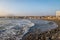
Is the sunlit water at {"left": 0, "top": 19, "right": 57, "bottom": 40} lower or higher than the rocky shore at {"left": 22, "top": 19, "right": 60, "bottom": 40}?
higher

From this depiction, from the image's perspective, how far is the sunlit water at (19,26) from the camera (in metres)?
3.85

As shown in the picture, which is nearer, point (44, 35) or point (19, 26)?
point (44, 35)

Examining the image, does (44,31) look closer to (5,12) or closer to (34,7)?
(34,7)

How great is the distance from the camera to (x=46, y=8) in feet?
13.3

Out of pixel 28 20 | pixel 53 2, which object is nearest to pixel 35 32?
pixel 28 20

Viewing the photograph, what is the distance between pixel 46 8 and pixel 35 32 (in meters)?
0.76

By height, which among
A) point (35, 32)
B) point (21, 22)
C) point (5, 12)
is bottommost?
point (35, 32)

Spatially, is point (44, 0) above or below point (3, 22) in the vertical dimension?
above

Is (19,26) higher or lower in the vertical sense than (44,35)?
higher

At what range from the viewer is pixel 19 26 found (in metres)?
3.98

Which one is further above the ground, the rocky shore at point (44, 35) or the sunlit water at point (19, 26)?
the sunlit water at point (19, 26)

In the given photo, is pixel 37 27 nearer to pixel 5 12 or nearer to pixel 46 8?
pixel 46 8

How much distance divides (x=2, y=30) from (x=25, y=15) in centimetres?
77

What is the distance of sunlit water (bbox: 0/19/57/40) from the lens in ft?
12.6
